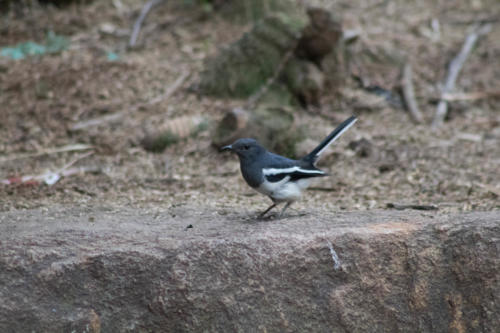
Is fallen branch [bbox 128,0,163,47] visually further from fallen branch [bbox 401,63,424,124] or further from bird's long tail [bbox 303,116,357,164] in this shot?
bird's long tail [bbox 303,116,357,164]

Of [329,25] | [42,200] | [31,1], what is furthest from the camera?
[31,1]

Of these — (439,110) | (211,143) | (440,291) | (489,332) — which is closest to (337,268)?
(440,291)

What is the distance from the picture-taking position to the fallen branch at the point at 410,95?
711 cm

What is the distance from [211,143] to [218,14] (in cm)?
312

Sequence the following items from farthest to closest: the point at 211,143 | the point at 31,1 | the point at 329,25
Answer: the point at 31,1 → the point at 329,25 → the point at 211,143

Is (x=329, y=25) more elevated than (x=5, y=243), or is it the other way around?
(x=329, y=25)

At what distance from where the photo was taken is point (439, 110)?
23.8 ft

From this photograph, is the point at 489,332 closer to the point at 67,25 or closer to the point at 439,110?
the point at 439,110

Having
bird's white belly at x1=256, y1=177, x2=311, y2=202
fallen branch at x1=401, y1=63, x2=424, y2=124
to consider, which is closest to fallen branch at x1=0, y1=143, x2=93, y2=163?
bird's white belly at x1=256, y1=177, x2=311, y2=202

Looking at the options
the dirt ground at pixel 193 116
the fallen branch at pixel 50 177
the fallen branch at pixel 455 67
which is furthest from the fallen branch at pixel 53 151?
the fallen branch at pixel 455 67

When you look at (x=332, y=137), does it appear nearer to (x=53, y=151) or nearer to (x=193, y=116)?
(x=193, y=116)

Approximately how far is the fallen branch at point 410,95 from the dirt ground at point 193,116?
0.14 m

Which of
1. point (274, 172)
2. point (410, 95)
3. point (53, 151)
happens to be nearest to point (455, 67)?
point (410, 95)

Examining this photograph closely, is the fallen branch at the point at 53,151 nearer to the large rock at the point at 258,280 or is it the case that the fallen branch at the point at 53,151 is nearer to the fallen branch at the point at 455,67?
the large rock at the point at 258,280
